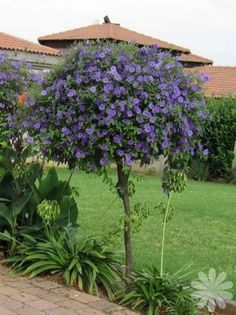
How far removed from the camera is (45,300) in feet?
15.1

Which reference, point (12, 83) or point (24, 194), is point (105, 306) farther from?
Answer: point (12, 83)

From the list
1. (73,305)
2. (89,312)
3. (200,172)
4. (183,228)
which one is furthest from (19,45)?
(89,312)

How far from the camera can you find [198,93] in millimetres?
4906

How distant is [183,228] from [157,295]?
13.9ft

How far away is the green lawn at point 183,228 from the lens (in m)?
6.63

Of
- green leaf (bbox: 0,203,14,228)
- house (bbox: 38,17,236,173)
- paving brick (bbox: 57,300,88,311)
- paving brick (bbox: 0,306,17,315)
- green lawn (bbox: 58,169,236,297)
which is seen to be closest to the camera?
paving brick (bbox: 0,306,17,315)

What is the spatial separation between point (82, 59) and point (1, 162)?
167 centimetres

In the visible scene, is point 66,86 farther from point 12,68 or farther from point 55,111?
point 12,68

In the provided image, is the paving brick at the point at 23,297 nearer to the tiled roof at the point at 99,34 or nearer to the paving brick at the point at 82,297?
the paving brick at the point at 82,297

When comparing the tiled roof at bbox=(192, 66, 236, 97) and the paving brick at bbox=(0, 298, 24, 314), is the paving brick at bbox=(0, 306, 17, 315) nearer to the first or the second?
the paving brick at bbox=(0, 298, 24, 314)

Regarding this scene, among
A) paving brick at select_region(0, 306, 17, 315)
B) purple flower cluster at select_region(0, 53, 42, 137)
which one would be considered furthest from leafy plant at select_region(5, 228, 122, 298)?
purple flower cluster at select_region(0, 53, 42, 137)

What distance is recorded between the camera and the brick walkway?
4.38m

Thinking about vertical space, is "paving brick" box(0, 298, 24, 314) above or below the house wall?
below

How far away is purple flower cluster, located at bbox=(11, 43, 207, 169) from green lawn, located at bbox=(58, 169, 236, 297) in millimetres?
647
